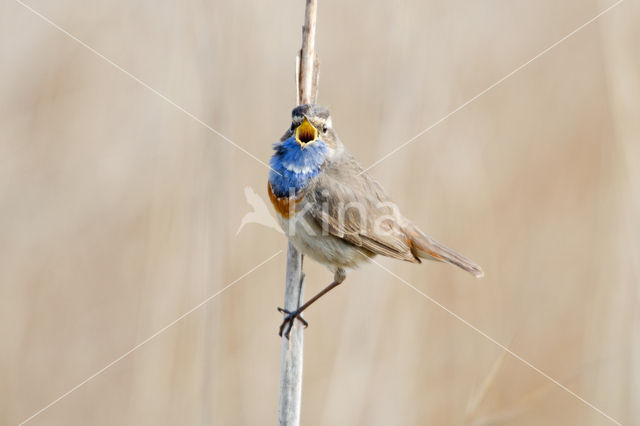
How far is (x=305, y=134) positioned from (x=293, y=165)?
0.57ft

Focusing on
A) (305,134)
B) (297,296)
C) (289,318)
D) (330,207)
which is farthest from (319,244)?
(305,134)

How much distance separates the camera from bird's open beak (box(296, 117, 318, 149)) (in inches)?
113

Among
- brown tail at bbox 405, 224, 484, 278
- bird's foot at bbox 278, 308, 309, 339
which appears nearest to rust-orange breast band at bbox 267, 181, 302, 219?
bird's foot at bbox 278, 308, 309, 339

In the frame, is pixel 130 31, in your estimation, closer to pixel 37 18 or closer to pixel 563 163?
pixel 37 18

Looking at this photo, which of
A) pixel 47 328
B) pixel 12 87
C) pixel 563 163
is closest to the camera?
pixel 12 87

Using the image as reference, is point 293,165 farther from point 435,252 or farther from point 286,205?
point 435,252

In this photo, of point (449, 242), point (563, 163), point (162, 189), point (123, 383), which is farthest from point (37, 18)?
point (563, 163)

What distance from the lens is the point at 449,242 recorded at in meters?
3.85

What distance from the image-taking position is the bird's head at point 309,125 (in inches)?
111

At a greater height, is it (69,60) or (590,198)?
(69,60)

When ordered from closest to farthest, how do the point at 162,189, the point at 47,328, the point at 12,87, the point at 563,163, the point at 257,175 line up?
the point at 162,189 → the point at 12,87 → the point at 47,328 → the point at 257,175 → the point at 563,163

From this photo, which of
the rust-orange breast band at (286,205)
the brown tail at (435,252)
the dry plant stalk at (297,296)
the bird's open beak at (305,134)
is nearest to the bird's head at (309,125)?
the bird's open beak at (305,134)

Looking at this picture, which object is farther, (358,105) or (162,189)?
(358,105)

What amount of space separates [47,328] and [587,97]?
12.6ft
